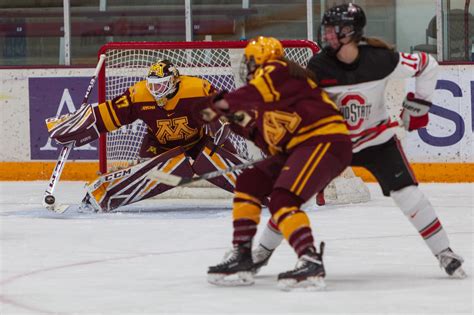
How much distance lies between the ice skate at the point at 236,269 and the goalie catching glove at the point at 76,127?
2.73 m

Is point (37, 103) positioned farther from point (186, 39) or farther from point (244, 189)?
point (244, 189)

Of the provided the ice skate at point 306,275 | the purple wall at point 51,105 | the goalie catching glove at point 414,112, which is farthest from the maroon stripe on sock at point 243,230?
the purple wall at point 51,105

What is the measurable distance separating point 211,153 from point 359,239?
1362mm

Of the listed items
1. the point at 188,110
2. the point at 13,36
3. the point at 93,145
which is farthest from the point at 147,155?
the point at 13,36

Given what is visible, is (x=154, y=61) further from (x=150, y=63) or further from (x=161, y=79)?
(x=161, y=79)

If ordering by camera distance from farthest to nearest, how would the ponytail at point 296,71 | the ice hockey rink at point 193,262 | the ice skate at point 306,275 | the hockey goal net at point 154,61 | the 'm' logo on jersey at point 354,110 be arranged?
the hockey goal net at point 154,61 → the 'm' logo on jersey at point 354,110 → the ponytail at point 296,71 → the ice skate at point 306,275 → the ice hockey rink at point 193,262

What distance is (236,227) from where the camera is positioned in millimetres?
4168

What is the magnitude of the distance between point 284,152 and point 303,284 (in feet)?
1.59

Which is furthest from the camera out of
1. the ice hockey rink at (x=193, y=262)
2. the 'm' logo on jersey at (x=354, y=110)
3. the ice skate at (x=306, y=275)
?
the 'm' logo on jersey at (x=354, y=110)

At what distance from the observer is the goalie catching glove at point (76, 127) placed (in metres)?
6.79

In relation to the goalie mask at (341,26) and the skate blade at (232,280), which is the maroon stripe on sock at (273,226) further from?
the goalie mask at (341,26)

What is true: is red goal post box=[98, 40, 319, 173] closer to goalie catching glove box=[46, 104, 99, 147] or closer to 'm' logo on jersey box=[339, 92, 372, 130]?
goalie catching glove box=[46, 104, 99, 147]

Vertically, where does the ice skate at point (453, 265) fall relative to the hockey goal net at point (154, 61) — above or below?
below

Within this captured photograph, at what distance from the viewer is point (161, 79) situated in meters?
6.58
